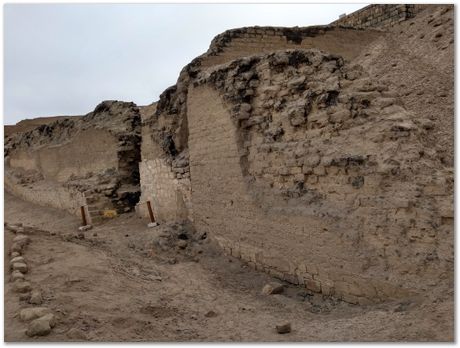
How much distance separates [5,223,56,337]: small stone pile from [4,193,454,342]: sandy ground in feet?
0.20

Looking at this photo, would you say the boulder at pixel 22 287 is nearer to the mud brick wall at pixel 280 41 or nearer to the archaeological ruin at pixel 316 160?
the archaeological ruin at pixel 316 160

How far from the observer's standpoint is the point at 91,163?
11078mm

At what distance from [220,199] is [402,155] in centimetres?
280

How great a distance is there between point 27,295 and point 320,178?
10.2 ft

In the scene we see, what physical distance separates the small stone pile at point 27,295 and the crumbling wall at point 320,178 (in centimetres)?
257

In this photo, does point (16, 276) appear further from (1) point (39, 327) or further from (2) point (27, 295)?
(1) point (39, 327)

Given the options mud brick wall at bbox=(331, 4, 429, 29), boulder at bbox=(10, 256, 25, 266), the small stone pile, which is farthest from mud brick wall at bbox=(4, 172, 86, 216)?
mud brick wall at bbox=(331, 4, 429, 29)

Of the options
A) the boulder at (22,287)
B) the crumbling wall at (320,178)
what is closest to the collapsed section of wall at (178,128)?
the crumbling wall at (320,178)

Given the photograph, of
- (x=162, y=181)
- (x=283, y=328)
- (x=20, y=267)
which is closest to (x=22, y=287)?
(x=20, y=267)

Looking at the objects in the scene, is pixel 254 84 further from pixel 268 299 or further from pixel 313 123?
pixel 268 299

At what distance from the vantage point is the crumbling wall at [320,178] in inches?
151

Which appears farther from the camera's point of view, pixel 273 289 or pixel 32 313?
pixel 273 289

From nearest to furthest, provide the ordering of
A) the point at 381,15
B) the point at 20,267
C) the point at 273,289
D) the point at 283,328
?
the point at 283,328 < the point at 20,267 < the point at 273,289 < the point at 381,15

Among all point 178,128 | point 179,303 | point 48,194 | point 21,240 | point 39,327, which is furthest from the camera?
point 48,194
